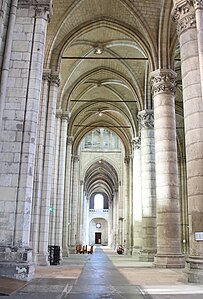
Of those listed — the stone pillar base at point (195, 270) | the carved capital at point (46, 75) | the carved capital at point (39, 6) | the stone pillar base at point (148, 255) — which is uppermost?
the carved capital at point (46, 75)

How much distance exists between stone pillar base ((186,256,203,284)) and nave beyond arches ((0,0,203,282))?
0.03 meters

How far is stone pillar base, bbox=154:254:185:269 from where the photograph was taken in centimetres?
1384

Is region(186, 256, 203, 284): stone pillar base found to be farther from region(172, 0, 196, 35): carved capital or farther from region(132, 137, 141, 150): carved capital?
region(132, 137, 141, 150): carved capital

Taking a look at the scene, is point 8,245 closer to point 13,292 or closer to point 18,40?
point 13,292

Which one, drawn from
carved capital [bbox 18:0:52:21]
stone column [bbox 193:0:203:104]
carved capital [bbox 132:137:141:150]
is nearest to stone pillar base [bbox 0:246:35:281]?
stone column [bbox 193:0:203:104]

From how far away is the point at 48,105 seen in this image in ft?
52.2

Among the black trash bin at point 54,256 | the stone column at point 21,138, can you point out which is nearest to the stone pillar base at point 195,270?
the stone column at point 21,138

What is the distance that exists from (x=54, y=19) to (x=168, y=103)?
7.35 m

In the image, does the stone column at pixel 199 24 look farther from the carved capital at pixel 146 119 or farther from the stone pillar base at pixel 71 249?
the stone pillar base at pixel 71 249

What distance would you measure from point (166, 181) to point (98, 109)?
17.2 metres

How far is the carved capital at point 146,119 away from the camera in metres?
20.6

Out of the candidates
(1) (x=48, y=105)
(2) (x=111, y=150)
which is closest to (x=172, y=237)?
(1) (x=48, y=105)

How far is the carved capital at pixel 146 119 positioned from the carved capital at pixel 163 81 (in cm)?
431

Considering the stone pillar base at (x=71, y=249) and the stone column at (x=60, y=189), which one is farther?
the stone pillar base at (x=71, y=249)
